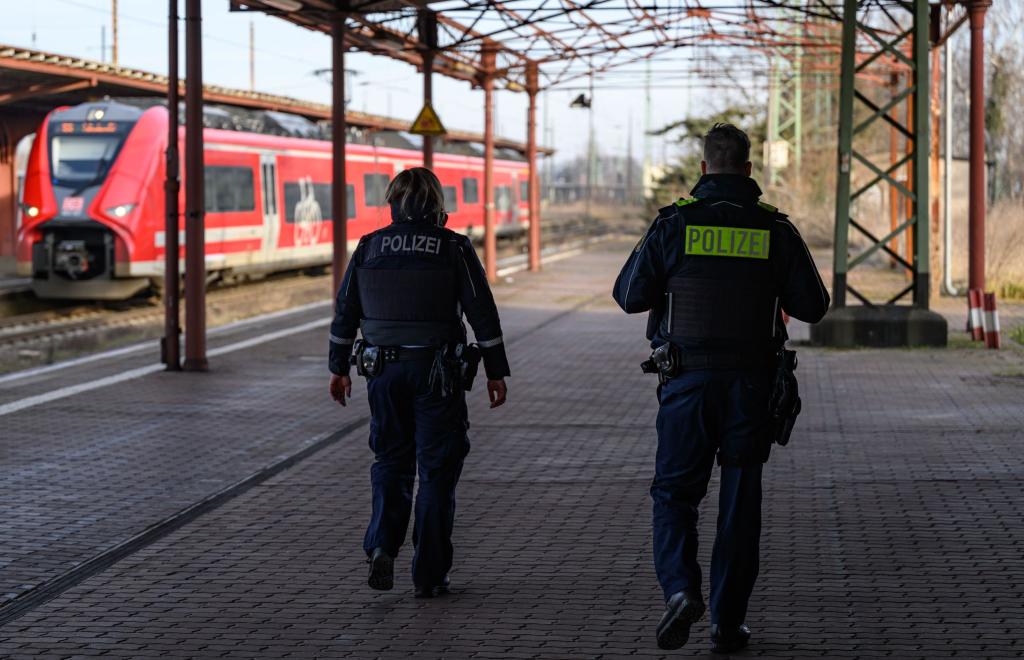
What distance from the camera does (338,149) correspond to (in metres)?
20.4

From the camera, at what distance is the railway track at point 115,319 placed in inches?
771

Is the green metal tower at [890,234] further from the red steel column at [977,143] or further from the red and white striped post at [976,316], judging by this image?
the red steel column at [977,143]

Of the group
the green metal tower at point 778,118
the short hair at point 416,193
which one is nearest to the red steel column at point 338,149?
the green metal tower at point 778,118

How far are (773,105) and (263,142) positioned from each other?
1533cm

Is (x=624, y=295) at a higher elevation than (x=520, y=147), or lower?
lower

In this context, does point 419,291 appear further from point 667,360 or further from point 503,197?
point 503,197

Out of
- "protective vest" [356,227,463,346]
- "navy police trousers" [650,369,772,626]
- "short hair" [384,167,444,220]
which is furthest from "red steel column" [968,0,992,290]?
"navy police trousers" [650,369,772,626]

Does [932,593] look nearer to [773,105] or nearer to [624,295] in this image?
[624,295]

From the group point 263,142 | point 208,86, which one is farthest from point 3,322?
point 208,86

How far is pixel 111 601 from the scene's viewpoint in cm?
643

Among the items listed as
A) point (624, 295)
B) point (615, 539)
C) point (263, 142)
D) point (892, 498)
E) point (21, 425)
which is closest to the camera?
point (624, 295)

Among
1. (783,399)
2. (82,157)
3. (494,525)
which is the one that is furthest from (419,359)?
(82,157)

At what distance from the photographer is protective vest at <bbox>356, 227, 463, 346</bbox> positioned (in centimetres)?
632

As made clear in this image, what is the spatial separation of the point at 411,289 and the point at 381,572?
1153mm
